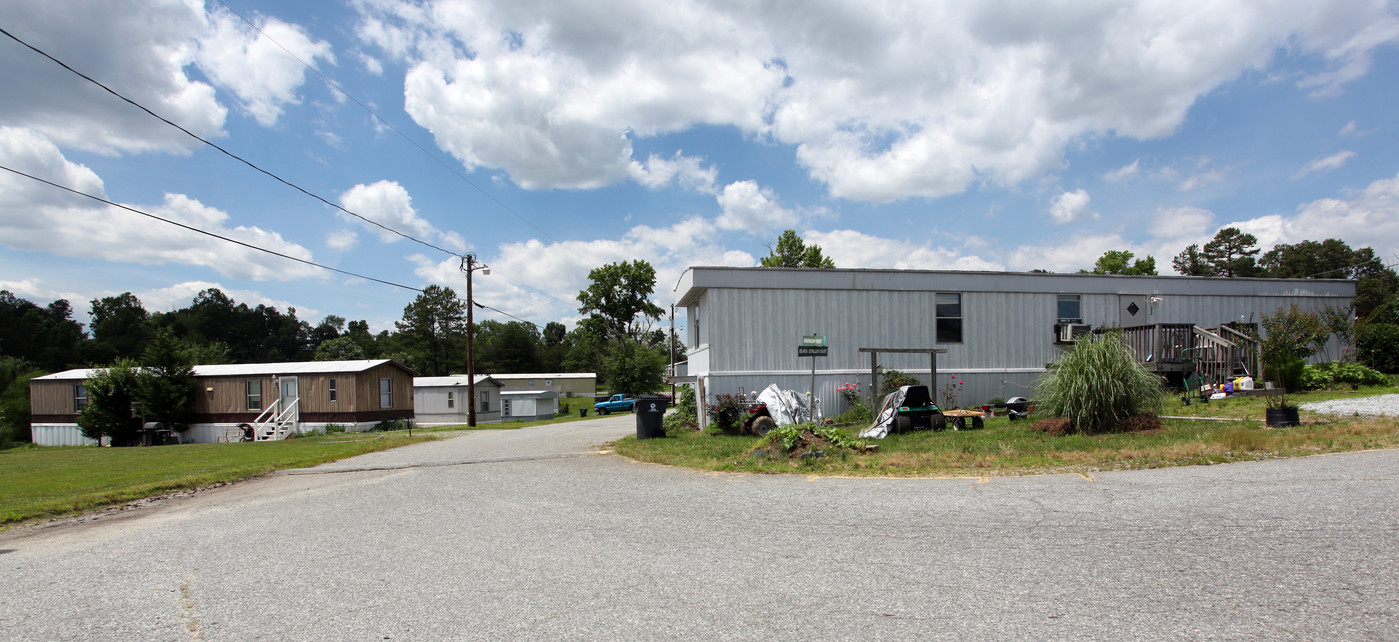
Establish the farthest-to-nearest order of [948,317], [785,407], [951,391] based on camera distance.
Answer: [948,317]
[951,391]
[785,407]

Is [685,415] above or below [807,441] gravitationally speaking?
below

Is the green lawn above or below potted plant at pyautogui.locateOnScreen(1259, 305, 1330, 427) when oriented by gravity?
below

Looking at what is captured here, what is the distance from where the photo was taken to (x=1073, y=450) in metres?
9.44

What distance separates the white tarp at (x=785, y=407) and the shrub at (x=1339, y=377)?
11548 mm

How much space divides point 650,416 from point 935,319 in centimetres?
870

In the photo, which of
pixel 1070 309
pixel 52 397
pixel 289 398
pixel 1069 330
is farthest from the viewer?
pixel 52 397

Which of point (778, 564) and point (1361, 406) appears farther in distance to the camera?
point (1361, 406)

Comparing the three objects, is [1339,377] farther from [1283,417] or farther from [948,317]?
[1283,417]

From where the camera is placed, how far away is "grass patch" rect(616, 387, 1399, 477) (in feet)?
28.1

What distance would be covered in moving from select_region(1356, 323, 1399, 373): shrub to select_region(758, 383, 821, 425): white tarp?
20.8 meters

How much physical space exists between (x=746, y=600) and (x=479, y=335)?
11945 centimetres

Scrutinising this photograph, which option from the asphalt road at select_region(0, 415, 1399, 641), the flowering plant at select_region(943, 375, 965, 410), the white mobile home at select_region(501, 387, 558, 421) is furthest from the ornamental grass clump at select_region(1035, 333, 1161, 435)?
the white mobile home at select_region(501, 387, 558, 421)

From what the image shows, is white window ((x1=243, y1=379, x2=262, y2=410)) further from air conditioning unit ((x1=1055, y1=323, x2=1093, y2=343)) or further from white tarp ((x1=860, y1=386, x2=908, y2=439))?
air conditioning unit ((x1=1055, y1=323, x2=1093, y2=343))

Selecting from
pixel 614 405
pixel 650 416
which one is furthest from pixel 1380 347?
pixel 614 405
